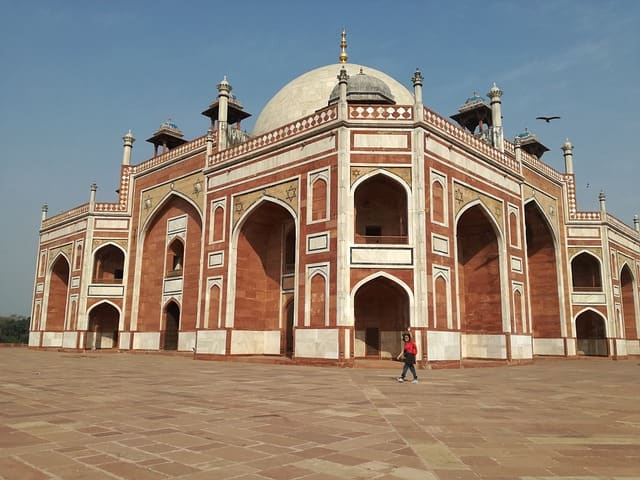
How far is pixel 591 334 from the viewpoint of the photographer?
2700 cm

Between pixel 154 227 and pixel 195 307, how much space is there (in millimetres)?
6101

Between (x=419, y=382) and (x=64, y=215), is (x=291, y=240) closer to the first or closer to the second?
(x=419, y=382)

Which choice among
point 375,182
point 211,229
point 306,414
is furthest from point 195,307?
point 306,414

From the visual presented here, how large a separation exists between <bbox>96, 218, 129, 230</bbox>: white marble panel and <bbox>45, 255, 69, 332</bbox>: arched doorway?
4771mm

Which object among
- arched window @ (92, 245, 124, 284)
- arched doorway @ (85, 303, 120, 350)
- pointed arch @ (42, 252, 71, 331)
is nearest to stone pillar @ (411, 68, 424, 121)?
arched window @ (92, 245, 124, 284)

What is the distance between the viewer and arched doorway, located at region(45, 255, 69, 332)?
102 ft

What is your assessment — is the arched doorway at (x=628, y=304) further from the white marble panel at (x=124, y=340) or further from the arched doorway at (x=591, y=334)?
the white marble panel at (x=124, y=340)

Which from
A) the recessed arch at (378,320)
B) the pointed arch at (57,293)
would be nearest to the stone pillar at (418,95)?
the recessed arch at (378,320)

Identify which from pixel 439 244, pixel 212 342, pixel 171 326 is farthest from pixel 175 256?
pixel 439 244

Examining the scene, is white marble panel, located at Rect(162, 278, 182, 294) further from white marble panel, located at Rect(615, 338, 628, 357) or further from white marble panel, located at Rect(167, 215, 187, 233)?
white marble panel, located at Rect(615, 338, 628, 357)

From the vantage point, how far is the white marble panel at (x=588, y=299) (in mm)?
25766

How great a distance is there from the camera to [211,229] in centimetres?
2119

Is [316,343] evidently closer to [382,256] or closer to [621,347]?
[382,256]

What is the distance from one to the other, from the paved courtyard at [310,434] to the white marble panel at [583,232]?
64.6 ft
